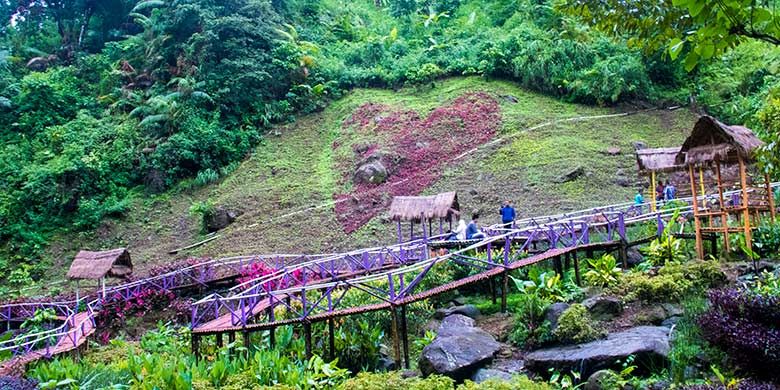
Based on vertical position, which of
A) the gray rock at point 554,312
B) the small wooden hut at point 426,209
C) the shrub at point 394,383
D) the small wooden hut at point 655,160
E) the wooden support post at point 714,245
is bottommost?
the gray rock at point 554,312

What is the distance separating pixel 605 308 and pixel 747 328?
10.2 ft

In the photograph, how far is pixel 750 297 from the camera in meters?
6.79

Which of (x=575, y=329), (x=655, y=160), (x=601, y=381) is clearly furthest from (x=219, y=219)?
(x=601, y=381)

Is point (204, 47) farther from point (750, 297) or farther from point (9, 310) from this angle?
point (750, 297)

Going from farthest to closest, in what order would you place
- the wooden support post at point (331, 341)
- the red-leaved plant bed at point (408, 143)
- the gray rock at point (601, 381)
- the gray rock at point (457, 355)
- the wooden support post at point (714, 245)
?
the red-leaved plant bed at point (408, 143)
the wooden support post at point (714, 245)
the wooden support post at point (331, 341)
the gray rock at point (457, 355)
the gray rock at point (601, 381)

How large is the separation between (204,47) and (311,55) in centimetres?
627

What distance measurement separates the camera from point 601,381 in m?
6.86

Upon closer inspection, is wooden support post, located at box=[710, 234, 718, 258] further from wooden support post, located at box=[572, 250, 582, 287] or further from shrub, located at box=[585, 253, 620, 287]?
wooden support post, located at box=[572, 250, 582, 287]

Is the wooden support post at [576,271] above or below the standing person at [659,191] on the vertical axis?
below

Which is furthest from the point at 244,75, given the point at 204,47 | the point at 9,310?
the point at 9,310

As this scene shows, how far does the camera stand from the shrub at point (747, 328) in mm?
6043

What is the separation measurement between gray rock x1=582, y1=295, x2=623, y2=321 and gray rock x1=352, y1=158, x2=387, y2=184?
14.8 metres

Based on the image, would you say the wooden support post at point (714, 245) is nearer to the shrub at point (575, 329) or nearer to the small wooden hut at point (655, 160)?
the small wooden hut at point (655, 160)

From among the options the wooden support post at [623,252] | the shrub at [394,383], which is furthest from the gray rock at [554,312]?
the wooden support post at [623,252]
